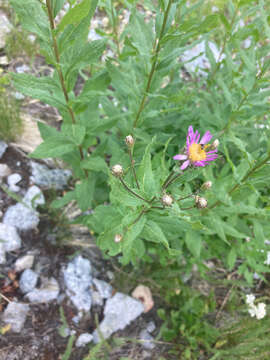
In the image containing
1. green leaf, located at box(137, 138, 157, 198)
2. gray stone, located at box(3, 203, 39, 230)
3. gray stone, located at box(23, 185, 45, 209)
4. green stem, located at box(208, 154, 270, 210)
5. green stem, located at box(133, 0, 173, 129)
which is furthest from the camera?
gray stone, located at box(23, 185, 45, 209)

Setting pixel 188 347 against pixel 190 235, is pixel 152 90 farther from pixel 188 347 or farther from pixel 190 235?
pixel 188 347

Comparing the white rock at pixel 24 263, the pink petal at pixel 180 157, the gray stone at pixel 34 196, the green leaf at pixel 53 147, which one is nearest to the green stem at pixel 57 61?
the green leaf at pixel 53 147

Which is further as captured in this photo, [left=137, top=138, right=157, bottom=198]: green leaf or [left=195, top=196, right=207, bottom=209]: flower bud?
[left=137, top=138, right=157, bottom=198]: green leaf

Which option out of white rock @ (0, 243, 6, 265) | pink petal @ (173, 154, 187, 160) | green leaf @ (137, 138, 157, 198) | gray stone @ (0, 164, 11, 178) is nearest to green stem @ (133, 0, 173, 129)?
green leaf @ (137, 138, 157, 198)

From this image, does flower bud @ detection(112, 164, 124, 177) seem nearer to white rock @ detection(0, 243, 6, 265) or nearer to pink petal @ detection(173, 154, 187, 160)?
pink petal @ detection(173, 154, 187, 160)

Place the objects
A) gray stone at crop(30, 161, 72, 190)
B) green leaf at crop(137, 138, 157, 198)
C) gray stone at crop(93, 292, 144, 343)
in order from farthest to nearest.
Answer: gray stone at crop(30, 161, 72, 190) → gray stone at crop(93, 292, 144, 343) → green leaf at crop(137, 138, 157, 198)

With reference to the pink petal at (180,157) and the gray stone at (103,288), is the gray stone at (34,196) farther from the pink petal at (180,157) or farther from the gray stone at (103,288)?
the pink petal at (180,157)

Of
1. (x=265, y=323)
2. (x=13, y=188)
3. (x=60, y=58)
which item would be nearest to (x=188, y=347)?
(x=265, y=323)

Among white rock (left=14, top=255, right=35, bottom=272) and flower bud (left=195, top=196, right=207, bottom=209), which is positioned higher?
flower bud (left=195, top=196, right=207, bottom=209)
